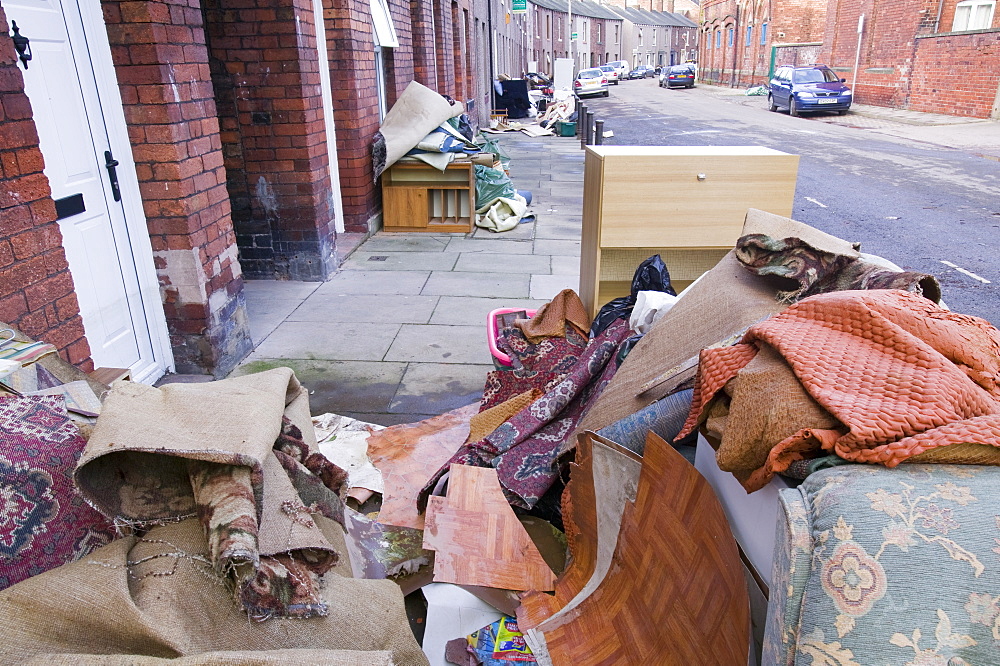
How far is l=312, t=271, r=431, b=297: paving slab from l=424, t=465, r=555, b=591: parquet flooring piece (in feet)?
10.9

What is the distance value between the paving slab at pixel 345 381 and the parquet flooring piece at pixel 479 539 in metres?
1.34

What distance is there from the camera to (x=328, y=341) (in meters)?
4.52

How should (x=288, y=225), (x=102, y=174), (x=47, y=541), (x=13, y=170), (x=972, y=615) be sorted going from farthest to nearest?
1. (x=288, y=225)
2. (x=102, y=174)
3. (x=13, y=170)
4. (x=47, y=541)
5. (x=972, y=615)

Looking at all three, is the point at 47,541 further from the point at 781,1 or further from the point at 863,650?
the point at 781,1

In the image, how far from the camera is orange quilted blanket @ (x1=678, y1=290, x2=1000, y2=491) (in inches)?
49.3

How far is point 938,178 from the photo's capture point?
11.0 metres

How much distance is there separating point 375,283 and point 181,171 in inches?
93.1

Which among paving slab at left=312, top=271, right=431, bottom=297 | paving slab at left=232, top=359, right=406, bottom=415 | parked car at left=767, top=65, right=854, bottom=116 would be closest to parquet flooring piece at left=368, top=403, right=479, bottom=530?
paving slab at left=232, top=359, right=406, bottom=415

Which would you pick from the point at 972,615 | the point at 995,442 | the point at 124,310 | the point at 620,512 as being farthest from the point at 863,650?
the point at 124,310

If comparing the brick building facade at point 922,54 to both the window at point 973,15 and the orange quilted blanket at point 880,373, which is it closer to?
the window at point 973,15

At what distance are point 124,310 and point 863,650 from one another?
3.69m

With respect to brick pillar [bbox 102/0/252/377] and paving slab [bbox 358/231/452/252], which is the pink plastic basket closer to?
brick pillar [bbox 102/0/252/377]

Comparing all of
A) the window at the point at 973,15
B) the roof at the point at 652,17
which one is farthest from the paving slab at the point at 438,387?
the roof at the point at 652,17

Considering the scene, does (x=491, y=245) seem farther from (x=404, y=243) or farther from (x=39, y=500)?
(x=39, y=500)
